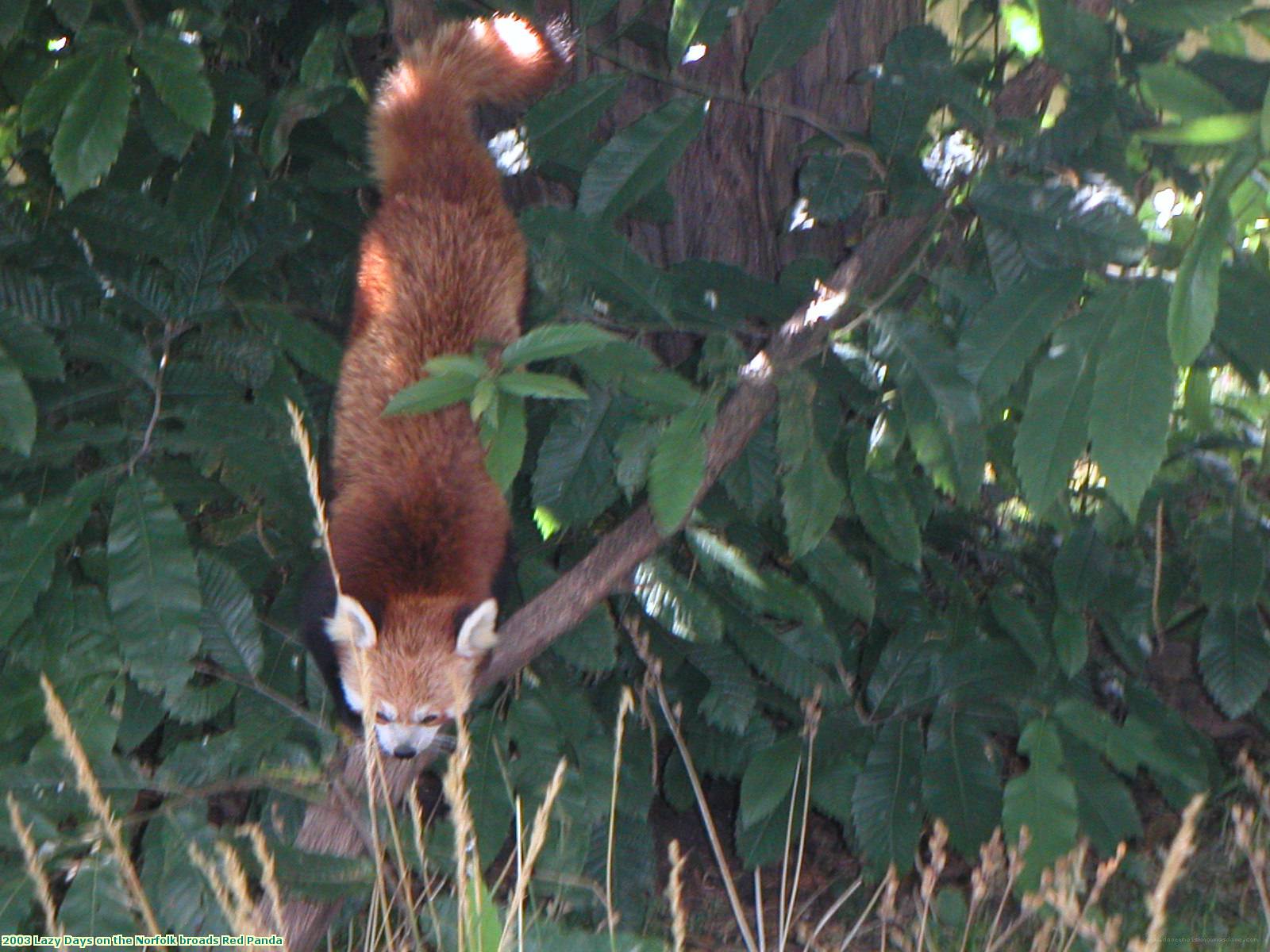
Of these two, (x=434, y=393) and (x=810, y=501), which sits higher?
(x=434, y=393)

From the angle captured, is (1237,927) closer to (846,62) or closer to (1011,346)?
(1011,346)

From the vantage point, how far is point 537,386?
198cm

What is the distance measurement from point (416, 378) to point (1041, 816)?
171 cm

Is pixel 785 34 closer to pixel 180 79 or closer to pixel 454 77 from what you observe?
pixel 454 77

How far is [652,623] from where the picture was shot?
3.11m

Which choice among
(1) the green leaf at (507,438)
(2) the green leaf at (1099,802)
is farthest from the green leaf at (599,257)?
(2) the green leaf at (1099,802)

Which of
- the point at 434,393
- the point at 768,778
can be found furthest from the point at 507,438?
the point at 768,778

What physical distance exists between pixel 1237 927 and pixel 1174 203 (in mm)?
1975

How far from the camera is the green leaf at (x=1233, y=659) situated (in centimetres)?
316

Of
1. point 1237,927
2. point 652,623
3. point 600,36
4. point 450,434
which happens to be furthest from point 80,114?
point 1237,927

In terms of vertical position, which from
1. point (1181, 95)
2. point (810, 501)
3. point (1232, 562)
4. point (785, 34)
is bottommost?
point (1232, 562)

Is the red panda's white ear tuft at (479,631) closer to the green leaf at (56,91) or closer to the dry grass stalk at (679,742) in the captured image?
the dry grass stalk at (679,742)

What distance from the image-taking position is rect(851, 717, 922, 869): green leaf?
9.81 ft

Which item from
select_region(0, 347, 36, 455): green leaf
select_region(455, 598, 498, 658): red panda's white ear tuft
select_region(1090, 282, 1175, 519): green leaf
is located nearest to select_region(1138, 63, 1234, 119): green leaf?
select_region(1090, 282, 1175, 519): green leaf
